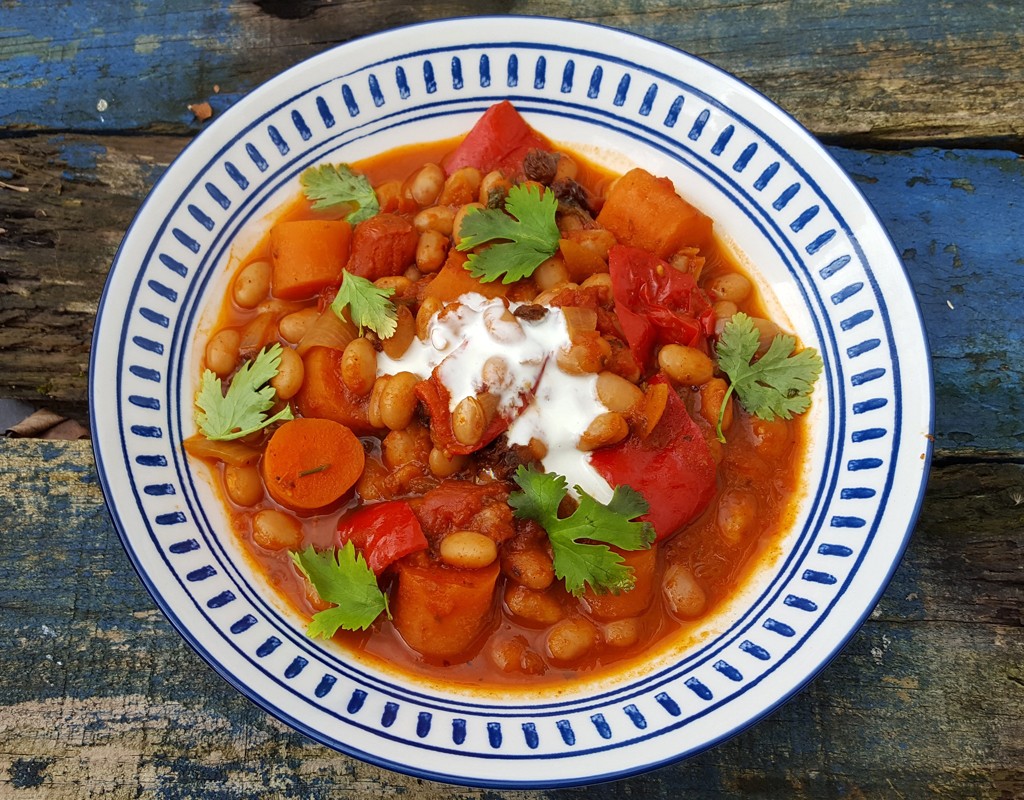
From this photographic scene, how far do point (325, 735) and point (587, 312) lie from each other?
1.86 meters

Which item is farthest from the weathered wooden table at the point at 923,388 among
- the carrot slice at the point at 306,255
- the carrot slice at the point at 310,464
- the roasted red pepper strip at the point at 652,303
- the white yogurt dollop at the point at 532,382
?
the white yogurt dollop at the point at 532,382

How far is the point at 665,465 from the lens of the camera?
3.33 m

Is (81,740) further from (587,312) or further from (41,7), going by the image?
(41,7)

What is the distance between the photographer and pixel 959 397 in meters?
3.86

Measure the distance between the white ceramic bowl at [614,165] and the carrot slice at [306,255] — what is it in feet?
0.68

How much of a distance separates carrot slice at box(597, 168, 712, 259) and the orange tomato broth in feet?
1.33

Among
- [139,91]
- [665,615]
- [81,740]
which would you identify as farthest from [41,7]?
[665,615]

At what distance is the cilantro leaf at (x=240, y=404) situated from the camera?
340 centimetres

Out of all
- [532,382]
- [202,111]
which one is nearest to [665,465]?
[532,382]

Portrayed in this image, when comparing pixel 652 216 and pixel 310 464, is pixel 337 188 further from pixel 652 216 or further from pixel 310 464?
pixel 652 216

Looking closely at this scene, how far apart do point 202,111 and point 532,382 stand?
233 centimetres

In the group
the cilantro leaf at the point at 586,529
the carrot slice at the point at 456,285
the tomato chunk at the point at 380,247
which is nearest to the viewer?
the cilantro leaf at the point at 586,529

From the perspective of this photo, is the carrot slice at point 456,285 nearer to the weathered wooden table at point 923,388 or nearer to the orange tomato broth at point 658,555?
the orange tomato broth at point 658,555

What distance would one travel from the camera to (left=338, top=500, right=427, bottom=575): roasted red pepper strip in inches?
126
